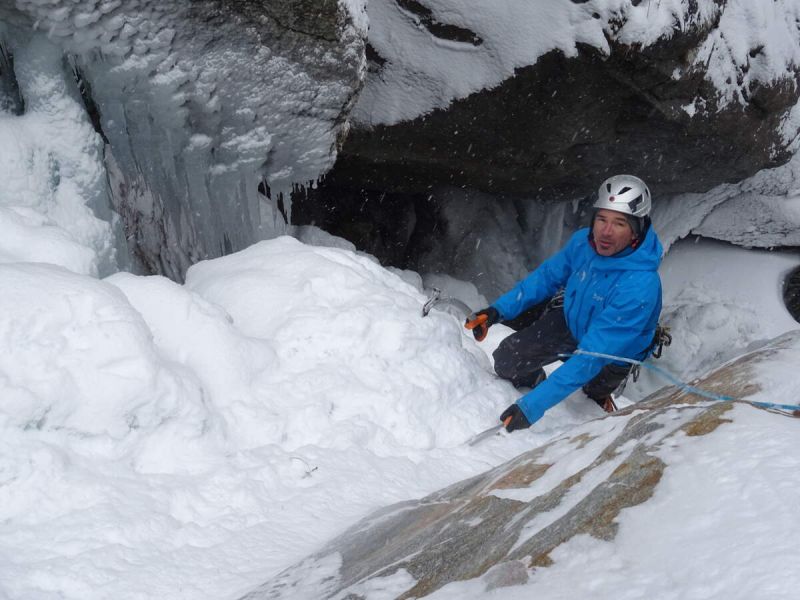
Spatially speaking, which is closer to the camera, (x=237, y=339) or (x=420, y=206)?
(x=237, y=339)

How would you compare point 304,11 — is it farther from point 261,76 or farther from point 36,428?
point 36,428

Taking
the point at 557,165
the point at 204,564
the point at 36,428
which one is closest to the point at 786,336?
the point at 204,564

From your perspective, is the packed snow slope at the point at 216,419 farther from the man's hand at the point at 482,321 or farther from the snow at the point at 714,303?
the snow at the point at 714,303

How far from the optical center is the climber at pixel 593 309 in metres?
3.18

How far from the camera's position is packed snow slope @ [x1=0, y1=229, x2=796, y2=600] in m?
2.03

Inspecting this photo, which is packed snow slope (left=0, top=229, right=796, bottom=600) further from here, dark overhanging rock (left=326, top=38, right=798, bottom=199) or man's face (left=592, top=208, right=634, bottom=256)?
dark overhanging rock (left=326, top=38, right=798, bottom=199)

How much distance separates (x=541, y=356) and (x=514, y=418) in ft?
2.29

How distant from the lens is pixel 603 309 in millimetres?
3416

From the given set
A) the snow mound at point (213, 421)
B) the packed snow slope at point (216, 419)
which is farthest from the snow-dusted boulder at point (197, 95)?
the snow mound at point (213, 421)

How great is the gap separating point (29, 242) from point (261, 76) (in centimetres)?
165

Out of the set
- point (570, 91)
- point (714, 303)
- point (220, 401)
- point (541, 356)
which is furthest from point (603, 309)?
point (714, 303)

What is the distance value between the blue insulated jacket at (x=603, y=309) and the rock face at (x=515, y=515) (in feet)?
2.67

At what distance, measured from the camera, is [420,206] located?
8328 millimetres

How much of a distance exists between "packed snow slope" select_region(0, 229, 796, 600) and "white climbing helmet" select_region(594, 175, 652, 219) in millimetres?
952
